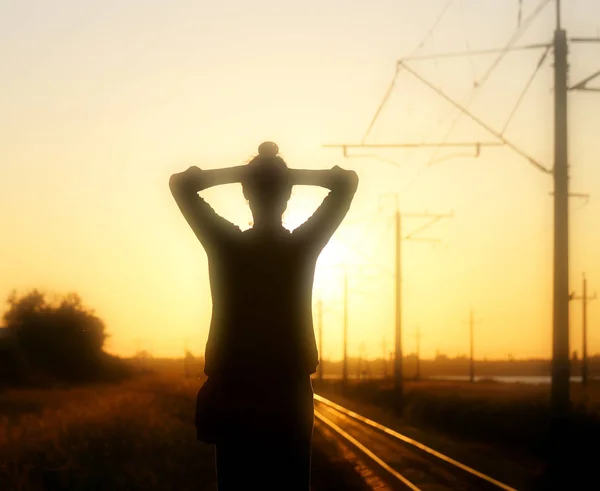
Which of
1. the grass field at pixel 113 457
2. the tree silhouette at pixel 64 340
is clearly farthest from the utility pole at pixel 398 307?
the tree silhouette at pixel 64 340

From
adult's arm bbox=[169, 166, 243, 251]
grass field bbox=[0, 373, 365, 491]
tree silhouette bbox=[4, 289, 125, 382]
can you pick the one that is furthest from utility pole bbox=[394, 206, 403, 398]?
adult's arm bbox=[169, 166, 243, 251]

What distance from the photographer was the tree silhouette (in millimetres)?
60531

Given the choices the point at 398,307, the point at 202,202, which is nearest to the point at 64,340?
the point at 398,307

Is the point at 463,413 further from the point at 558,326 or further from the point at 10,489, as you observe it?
the point at 10,489

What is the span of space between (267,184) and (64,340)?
63.2 meters

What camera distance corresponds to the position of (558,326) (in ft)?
61.1

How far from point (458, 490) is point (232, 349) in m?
11.8

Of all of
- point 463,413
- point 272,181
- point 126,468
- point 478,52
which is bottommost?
point 463,413

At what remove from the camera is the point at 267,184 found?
8.67 feet

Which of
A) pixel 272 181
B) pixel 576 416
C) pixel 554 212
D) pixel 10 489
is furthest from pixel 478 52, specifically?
pixel 272 181

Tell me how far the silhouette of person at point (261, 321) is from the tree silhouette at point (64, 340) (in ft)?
192

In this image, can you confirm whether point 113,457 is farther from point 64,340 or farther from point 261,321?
point 64,340

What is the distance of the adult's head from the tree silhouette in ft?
192

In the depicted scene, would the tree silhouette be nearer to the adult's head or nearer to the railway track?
the railway track
